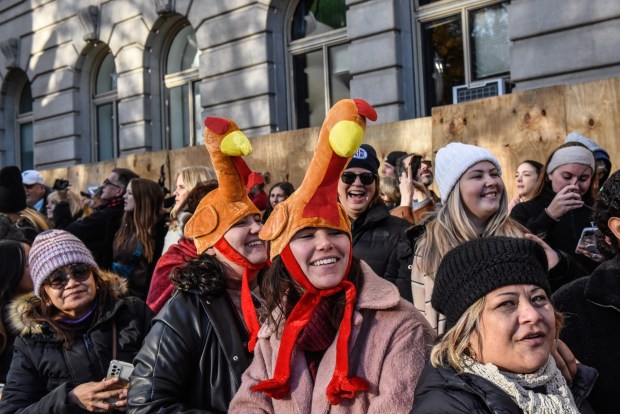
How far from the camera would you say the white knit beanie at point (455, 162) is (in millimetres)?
4012

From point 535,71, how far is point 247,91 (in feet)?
18.2

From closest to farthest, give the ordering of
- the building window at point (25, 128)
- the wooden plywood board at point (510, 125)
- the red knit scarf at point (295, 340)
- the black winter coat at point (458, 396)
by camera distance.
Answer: the black winter coat at point (458, 396), the red knit scarf at point (295, 340), the wooden plywood board at point (510, 125), the building window at point (25, 128)

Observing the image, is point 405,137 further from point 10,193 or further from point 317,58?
point 317,58

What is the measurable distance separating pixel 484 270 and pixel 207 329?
4.13ft

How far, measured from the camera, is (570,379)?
2512 millimetres

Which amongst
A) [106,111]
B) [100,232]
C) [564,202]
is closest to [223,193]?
[564,202]

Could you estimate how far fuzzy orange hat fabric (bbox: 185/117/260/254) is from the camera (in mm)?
3549

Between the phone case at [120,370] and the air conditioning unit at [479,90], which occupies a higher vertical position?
the air conditioning unit at [479,90]

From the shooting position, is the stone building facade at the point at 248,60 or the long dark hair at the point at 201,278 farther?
the stone building facade at the point at 248,60

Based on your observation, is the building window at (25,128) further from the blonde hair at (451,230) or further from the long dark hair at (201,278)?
the long dark hair at (201,278)

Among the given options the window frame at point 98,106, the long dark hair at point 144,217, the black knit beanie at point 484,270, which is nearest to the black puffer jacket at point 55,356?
the black knit beanie at point 484,270

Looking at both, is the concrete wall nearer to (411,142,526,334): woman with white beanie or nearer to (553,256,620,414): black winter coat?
(411,142,526,334): woman with white beanie

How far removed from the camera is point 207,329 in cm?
313

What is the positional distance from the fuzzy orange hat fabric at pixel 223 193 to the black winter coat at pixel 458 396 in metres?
1.48
